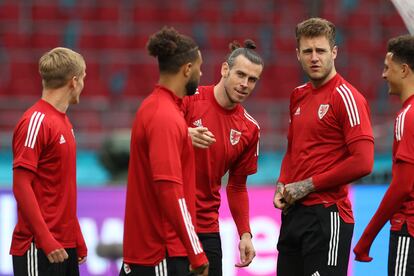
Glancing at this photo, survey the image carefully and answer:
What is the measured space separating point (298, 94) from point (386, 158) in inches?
189

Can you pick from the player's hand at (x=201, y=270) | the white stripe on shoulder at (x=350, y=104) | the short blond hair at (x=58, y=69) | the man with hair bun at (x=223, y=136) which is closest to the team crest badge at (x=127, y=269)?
the player's hand at (x=201, y=270)

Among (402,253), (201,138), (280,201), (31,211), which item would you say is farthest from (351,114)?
(31,211)

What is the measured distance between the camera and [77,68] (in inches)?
213

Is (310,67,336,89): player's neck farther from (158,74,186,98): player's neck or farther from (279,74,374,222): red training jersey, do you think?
(158,74,186,98): player's neck

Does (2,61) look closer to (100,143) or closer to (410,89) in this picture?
(100,143)

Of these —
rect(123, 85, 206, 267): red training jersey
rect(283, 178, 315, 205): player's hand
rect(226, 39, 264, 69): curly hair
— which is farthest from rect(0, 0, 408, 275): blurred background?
rect(123, 85, 206, 267): red training jersey

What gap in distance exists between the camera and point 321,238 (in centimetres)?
554

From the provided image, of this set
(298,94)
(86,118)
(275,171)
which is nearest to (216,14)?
(86,118)

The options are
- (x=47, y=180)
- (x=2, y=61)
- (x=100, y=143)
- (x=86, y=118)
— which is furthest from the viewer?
(x=2, y=61)

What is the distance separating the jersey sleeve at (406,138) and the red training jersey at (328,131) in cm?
23

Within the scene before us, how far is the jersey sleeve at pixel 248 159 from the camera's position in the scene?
19.7 ft

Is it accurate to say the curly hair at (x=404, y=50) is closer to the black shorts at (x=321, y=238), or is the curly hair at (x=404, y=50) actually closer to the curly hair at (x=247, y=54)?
the curly hair at (x=247, y=54)

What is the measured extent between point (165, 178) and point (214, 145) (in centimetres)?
143

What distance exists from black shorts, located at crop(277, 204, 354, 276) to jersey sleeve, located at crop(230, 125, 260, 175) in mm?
532
